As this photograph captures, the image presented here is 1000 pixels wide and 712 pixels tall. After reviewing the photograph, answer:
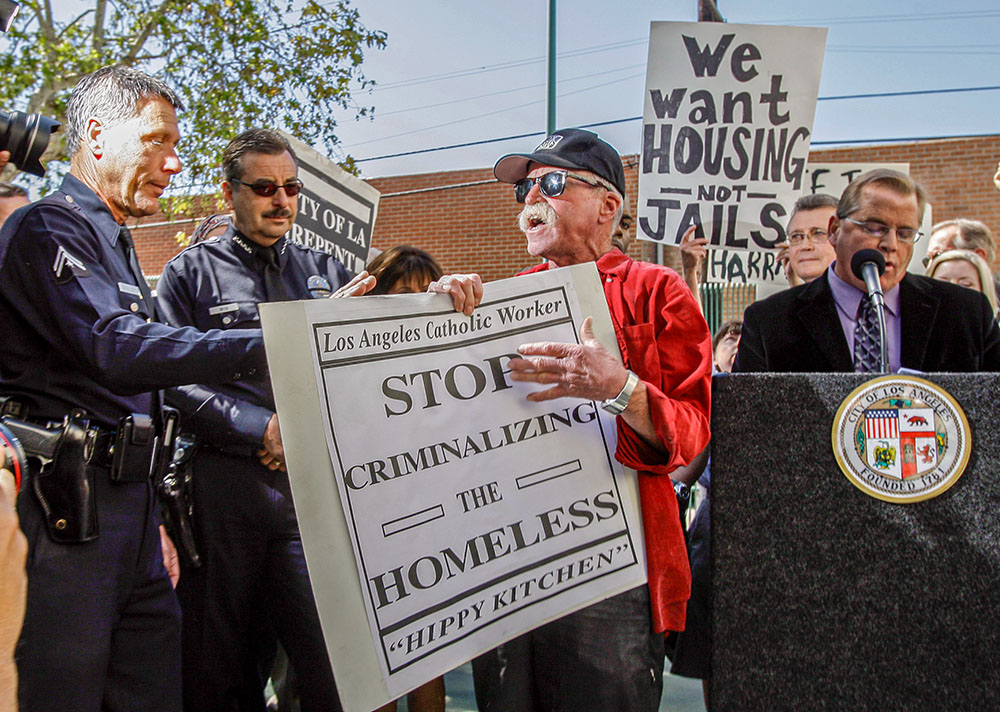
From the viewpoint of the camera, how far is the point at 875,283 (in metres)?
1.84

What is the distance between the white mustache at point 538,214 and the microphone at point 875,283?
2.42ft

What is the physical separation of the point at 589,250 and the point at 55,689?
5.15ft

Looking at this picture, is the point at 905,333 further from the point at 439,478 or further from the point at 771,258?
the point at 771,258

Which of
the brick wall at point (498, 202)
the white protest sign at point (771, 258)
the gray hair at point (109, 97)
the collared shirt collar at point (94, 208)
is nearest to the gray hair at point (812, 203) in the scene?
the white protest sign at point (771, 258)

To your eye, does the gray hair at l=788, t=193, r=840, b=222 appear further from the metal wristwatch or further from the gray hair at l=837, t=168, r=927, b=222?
the metal wristwatch

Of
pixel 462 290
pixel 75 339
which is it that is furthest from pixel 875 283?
pixel 75 339

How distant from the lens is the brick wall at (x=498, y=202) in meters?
14.8

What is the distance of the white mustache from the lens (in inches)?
82.0

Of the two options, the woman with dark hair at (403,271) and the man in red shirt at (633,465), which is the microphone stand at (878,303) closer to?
the man in red shirt at (633,465)

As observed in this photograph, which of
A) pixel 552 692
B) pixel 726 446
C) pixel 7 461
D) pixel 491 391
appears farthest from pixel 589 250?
pixel 7 461

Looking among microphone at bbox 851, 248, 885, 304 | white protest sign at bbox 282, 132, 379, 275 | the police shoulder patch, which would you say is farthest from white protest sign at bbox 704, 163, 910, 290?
the police shoulder patch

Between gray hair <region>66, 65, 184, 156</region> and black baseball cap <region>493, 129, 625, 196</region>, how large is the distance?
37.3 inches

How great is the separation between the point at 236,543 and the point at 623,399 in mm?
1405

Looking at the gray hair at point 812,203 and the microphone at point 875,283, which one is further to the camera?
the gray hair at point 812,203
